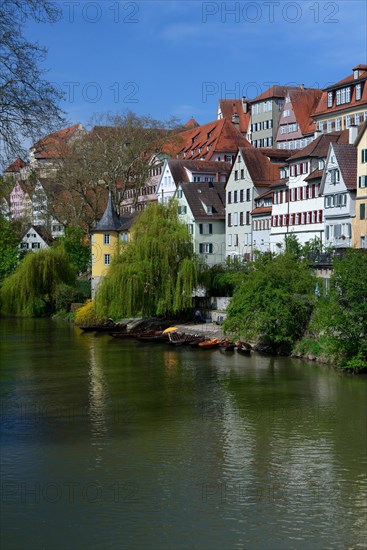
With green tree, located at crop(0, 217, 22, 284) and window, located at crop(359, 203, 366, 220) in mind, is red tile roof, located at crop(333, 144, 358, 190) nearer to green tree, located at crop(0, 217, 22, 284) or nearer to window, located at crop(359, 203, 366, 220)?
window, located at crop(359, 203, 366, 220)

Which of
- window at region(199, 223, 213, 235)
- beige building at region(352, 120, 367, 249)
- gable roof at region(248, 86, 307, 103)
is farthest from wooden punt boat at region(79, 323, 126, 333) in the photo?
gable roof at region(248, 86, 307, 103)

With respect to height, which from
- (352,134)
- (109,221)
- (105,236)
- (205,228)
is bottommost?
(105,236)

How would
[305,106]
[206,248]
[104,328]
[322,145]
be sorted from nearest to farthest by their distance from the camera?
1. [104,328]
2. [322,145]
3. [206,248]
4. [305,106]

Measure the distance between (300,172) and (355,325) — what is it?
1077 inches

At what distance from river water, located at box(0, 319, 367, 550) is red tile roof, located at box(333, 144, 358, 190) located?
20539mm

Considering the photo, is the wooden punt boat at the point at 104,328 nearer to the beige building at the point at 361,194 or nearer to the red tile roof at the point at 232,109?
the beige building at the point at 361,194

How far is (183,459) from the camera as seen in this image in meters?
21.6

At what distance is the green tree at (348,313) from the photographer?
35.6m

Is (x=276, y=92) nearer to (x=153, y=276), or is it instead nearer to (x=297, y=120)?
(x=297, y=120)

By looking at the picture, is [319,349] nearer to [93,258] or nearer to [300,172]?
[300,172]

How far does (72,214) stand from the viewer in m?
80.2

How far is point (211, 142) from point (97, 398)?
66694 millimetres

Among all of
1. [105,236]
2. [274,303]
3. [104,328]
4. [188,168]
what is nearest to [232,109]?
[188,168]

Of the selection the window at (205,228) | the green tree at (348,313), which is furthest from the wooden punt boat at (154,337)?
the window at (205,228)
